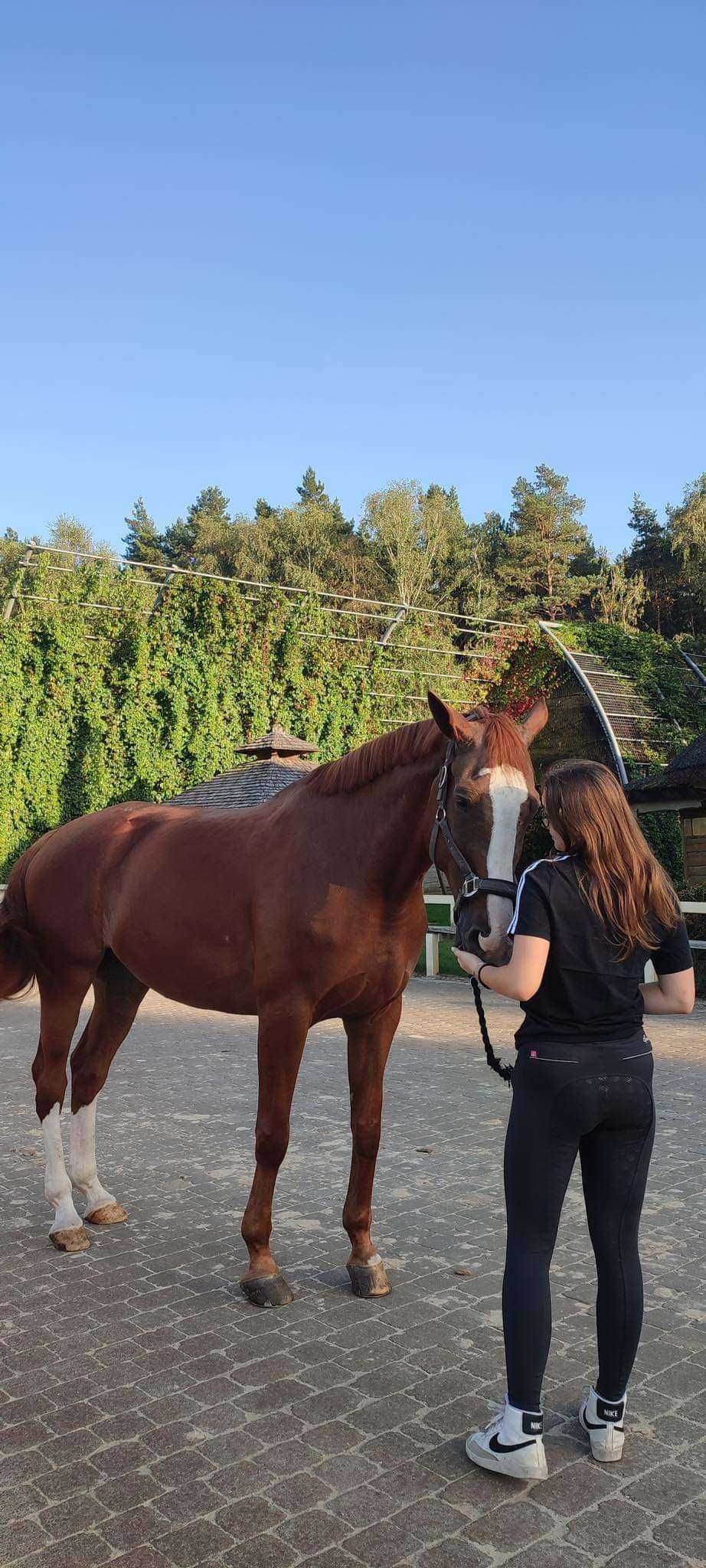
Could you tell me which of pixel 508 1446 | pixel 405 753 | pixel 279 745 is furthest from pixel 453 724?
pixel 279 745

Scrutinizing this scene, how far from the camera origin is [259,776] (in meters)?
Result: 13.0

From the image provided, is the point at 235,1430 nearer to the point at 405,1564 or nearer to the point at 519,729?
the point at 405,1564

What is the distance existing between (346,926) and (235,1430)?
1.42 m

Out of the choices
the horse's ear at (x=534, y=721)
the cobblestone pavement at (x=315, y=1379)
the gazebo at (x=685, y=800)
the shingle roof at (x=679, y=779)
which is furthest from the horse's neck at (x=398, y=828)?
the gazebo at (x=685, y=800)

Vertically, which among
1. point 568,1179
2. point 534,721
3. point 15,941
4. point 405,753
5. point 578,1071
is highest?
point 534,721

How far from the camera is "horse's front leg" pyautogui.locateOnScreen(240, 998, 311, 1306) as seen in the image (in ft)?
11.2

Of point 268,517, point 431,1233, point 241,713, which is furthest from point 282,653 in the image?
point 268,517

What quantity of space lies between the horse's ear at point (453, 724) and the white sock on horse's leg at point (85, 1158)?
2.43 m

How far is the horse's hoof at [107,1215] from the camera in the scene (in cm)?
424

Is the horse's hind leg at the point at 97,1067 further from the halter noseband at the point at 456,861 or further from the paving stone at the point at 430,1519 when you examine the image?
the paving stone at the point at 430,1519

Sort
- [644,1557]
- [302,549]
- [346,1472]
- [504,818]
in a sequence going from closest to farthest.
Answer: [644,1557] → [346,1472] → [504,818] → [302,549]

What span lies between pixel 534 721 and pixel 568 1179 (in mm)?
1426

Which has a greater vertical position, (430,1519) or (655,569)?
(655,569)

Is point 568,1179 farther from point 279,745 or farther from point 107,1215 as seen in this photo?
point 279,745
